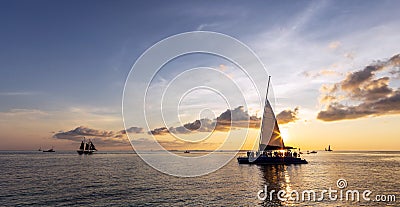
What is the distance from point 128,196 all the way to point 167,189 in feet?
34.4

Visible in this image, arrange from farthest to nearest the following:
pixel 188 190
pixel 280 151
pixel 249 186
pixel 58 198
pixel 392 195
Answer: pixel 280 151 → pixel 249 186 → pixel 188 190 → pixel 392 195 → pixel 58 198

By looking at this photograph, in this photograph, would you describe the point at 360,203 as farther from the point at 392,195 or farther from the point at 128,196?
the point at 128,196

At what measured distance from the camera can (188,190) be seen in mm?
61906

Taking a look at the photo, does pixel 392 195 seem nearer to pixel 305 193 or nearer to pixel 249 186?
pixel 305 193

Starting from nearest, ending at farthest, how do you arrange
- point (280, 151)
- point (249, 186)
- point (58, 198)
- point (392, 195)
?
1. point (58, 198)
2. point (392, 195)
3. point (249, 186)
4. point (280, 151)

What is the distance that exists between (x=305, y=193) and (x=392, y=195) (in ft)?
50.5

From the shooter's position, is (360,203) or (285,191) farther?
(285,191)

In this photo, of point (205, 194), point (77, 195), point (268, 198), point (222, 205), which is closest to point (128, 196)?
point (77, 195)

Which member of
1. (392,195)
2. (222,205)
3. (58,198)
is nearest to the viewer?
(222,205)

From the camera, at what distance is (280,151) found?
13275cm

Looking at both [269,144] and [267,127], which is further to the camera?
[269,144]

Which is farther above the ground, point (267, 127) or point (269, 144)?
point (267, 127)

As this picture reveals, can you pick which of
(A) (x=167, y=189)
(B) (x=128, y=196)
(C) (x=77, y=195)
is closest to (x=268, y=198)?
(A) (x=167, y=189)

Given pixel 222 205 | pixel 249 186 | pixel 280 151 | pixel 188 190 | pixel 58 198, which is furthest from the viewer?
pixel 280 151
